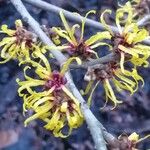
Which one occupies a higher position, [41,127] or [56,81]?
[56,81]

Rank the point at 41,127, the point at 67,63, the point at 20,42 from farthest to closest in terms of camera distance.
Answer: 1. the point at 41,127
2. the point at 20,42
3. the point at 67,63

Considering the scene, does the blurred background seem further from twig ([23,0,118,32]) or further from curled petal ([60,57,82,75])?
curled petal ([60,57,82,75])

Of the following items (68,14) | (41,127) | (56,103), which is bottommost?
(41,127)

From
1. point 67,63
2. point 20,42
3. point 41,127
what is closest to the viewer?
point 67,63

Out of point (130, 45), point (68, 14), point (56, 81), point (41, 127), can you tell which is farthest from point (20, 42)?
point (41, 127)

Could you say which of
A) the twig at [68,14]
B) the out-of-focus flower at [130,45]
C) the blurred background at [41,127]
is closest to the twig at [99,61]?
the out-of-focus flower at [130,45]

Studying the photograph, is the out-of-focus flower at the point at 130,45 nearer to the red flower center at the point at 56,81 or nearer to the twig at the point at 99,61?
the twig at the point at 99,61

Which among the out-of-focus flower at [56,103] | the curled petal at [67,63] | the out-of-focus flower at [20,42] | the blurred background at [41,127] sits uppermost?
the out-of-focus flower at [20,42]

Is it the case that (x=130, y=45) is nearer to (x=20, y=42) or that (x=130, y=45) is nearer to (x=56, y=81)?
(x=56, y=81)
